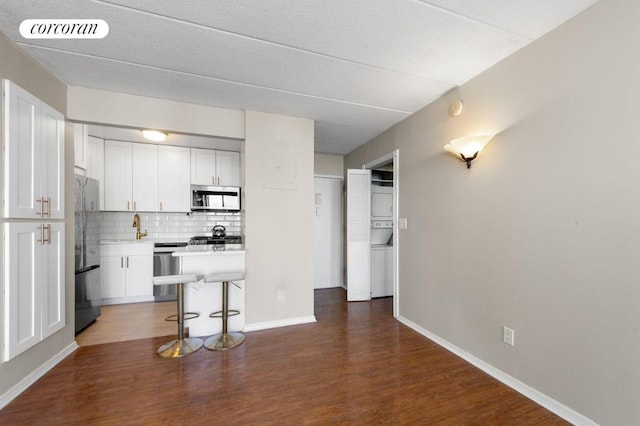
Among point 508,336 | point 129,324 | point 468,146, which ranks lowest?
point 129,324

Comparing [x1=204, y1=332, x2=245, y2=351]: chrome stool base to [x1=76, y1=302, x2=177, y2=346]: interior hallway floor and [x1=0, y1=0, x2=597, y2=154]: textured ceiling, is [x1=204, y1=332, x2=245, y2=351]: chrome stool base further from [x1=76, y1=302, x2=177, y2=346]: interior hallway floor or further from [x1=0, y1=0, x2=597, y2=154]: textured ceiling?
[x1=0, y1=0, x2=597, y2=154]: textured ceiling

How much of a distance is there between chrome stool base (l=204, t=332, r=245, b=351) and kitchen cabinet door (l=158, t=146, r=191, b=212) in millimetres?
2476

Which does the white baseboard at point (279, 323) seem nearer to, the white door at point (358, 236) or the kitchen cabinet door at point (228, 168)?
the white door at point (358, 236)

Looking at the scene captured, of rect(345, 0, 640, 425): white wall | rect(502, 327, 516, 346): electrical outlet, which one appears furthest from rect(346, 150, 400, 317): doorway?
rect(502, 327, 516, 346): electrical outlet

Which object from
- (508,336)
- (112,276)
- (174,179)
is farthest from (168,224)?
(508,336)

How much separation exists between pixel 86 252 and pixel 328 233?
3.43 meters

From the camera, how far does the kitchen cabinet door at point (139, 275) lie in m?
3.99

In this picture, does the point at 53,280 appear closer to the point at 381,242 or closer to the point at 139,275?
the point at 139,275

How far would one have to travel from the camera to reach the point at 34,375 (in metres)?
2.04

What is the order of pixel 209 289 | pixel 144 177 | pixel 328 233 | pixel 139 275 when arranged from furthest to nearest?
pixel 328 233
pixel 144 177
pixel 139 275
pixel 209 289

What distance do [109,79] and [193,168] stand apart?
2.16 m

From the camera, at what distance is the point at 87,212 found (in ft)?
10.3

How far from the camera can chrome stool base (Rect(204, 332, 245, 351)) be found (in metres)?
2.59

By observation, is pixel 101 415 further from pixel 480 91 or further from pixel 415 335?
pixel 480 91
